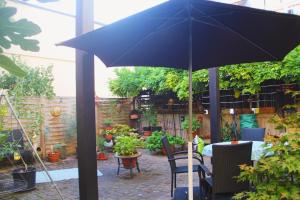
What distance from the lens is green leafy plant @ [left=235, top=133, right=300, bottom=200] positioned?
222 cm

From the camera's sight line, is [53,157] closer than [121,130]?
No

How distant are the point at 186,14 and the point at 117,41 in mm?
739

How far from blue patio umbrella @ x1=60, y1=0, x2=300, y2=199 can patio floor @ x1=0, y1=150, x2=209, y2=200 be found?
2544 millimetres

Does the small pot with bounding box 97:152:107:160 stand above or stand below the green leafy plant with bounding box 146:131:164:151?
below

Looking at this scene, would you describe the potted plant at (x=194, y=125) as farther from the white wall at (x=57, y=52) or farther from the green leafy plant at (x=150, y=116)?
the white wall at (x=57, y=52)

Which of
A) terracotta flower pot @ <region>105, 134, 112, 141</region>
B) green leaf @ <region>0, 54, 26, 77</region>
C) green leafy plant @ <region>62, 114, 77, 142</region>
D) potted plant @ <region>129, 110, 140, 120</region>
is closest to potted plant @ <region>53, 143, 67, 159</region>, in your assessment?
green leafy plant @ <region>62, 114, 77, 142</region>

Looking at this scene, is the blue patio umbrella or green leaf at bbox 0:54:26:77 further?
the blue patio umbrella

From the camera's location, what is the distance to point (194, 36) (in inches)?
120

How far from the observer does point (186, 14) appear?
238 cm

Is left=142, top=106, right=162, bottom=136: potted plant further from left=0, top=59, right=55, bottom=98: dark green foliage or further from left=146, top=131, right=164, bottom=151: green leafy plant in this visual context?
left=0, top=59, right=55, bottom=98: dark green foliage

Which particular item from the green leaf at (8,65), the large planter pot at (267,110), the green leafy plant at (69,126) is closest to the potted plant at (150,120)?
the green leafy plant at (69,126)

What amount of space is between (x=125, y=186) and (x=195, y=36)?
376 centimetres

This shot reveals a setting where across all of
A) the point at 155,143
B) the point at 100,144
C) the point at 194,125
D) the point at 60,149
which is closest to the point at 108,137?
the point at 100,144

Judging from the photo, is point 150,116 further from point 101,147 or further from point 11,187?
point 11,187
